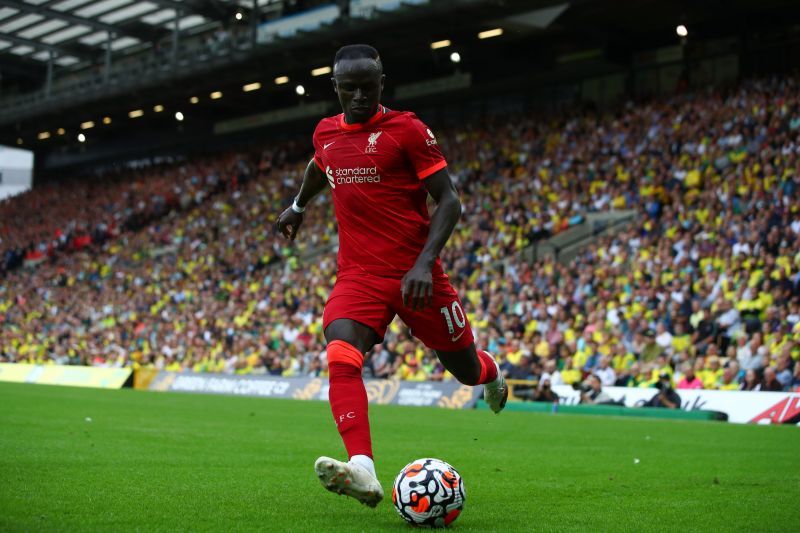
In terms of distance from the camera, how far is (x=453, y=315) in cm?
588

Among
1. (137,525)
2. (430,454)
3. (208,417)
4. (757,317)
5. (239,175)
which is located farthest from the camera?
(239,175)

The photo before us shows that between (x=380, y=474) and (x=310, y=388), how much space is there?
16.6 m

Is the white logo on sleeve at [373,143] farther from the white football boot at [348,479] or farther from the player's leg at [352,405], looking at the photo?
the white football boot at [348,479]

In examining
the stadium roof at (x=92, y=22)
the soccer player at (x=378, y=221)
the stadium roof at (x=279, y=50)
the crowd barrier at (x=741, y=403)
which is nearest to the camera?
the soccer player at (x=378, y=221)

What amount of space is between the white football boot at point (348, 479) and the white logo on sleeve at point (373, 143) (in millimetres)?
1898

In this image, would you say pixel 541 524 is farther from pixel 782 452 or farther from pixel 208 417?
pixel 208 417

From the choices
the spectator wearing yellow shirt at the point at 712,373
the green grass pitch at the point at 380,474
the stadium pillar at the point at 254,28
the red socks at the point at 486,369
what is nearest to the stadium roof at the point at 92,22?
the stadium pillar at the point at 254,28

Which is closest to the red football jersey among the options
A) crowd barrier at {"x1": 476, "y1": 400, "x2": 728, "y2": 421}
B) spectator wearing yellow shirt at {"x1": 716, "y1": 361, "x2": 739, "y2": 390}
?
crowd barrier at {"x1": 476, "y1": 400, "x2": 728, "y2": 421}

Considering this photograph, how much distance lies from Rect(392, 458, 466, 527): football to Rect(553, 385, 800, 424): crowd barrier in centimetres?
1239

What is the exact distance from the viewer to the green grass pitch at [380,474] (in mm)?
5262

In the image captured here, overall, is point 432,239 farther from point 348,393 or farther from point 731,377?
point 731,377

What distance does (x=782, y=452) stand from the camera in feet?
33.3

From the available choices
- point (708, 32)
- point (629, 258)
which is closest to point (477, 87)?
point (708, 32)

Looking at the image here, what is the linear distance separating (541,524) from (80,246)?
40577mm
